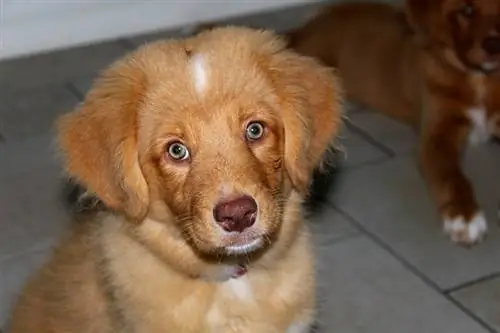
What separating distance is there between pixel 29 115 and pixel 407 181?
4.23 feet

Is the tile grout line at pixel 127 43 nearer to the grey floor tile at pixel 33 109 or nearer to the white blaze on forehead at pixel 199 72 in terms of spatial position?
the grey floor tile at pixel 33 109

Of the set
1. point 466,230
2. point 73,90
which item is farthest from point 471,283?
point 73,90

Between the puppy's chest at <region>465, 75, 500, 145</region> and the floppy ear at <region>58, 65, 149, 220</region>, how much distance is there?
1643 millimetres

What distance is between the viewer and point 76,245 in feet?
7.24

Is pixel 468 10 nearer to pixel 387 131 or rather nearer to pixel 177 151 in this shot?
pixel 387 131

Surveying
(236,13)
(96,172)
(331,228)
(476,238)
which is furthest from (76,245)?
(236,13)

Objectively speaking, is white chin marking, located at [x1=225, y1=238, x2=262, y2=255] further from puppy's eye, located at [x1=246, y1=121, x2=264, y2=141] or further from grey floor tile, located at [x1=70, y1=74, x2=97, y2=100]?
grey floor tile, located at [x1=70, y1=74, x2=97, y2=100]

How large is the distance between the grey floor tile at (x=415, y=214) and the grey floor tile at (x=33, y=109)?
101 centimetres

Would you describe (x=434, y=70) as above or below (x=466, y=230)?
above

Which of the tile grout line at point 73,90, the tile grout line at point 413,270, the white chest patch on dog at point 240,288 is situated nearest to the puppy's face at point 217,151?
the white chest patch on dog at point 240,288

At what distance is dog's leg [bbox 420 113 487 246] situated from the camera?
293 cm

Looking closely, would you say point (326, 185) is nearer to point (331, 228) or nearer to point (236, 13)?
point (331, 228)

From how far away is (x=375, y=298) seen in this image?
2.71 meters

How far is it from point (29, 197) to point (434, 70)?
128 cm
